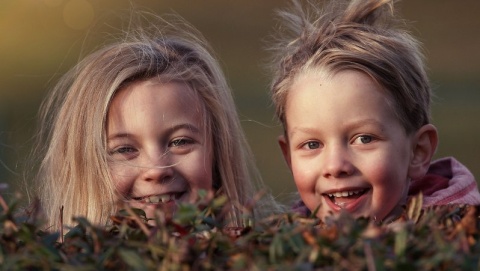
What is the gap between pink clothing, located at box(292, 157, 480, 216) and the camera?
272 cm

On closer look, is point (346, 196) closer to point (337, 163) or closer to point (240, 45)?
point (337, 163)

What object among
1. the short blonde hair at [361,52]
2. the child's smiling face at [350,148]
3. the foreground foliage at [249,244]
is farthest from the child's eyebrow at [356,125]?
the foreground foliage at [249,244]

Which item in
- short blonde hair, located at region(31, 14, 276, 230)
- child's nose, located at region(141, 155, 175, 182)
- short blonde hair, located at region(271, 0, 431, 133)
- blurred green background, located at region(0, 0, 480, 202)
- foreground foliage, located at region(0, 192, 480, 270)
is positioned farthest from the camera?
blurred green background, located at region(0, 0, 480, 202)

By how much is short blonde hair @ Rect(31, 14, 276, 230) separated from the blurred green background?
533 cm

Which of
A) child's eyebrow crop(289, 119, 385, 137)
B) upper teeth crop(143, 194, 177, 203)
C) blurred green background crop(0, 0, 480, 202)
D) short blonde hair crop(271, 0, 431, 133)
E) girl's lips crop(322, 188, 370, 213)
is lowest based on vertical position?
girl's lips crop(322, 188, 370, 213)

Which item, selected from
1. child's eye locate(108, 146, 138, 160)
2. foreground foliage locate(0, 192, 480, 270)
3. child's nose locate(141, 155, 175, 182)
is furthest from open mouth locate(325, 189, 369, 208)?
foreground foliage locate(0, 192, 480, 270)

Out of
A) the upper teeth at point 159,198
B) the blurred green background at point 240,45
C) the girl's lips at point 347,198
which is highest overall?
the blurred green background at point 240,45

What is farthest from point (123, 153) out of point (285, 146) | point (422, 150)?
point (422, 150)

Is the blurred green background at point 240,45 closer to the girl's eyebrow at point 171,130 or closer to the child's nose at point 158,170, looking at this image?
the girl's eyebrow at point 171,130

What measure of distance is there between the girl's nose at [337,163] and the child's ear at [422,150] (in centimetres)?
28

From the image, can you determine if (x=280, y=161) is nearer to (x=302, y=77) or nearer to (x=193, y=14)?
(x=193, y=14)

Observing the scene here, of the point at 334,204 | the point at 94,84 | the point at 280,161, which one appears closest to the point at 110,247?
the point at 334,204

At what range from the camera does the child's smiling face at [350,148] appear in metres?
2.56

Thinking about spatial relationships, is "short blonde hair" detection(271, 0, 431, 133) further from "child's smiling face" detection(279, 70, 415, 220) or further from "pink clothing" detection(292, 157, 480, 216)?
"pink clothing" detection(292, 157, 480, 216)
